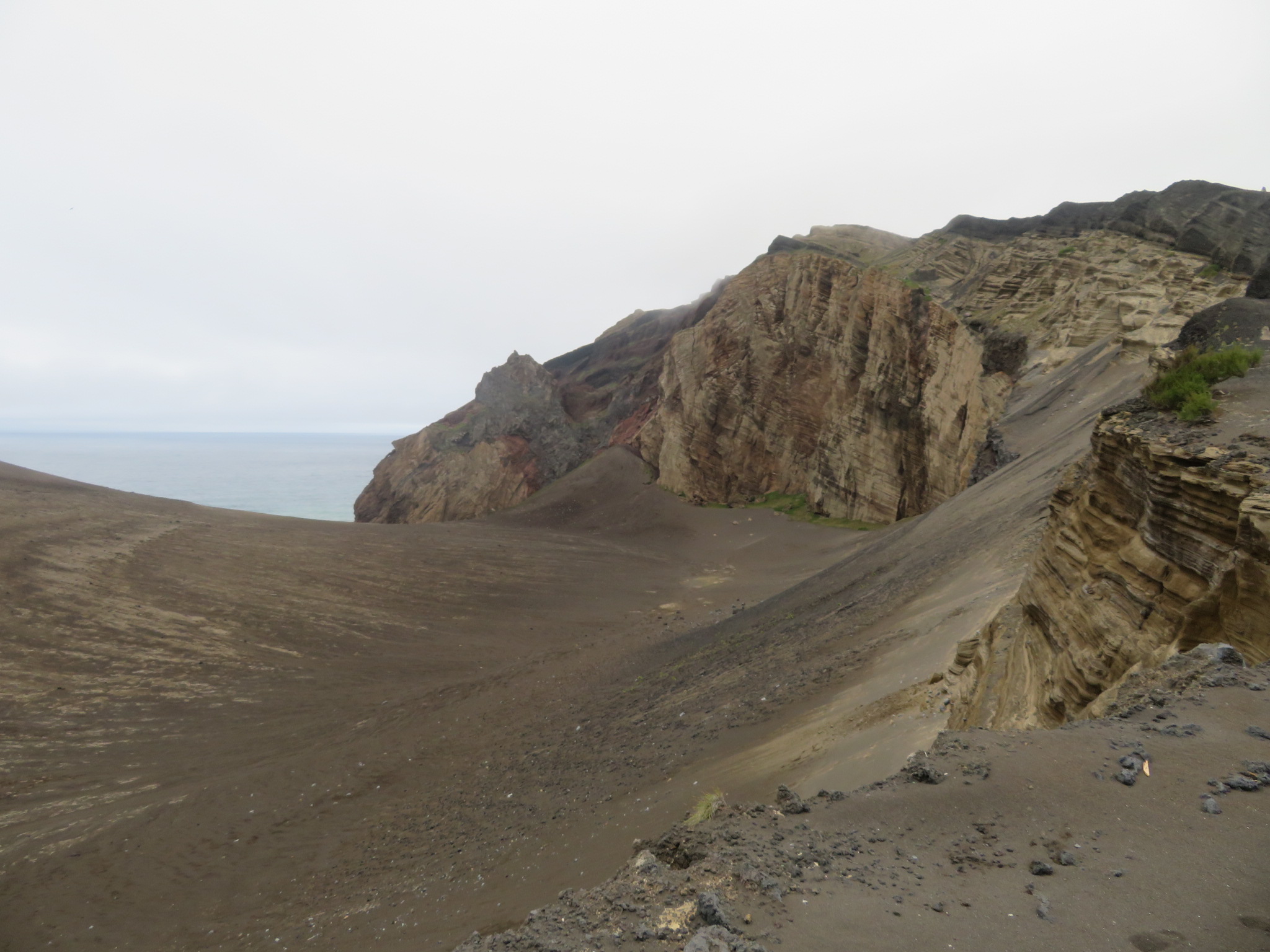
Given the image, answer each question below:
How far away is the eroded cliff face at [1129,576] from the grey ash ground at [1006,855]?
58 centimetres

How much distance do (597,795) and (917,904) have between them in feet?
24.0

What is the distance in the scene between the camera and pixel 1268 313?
720cm

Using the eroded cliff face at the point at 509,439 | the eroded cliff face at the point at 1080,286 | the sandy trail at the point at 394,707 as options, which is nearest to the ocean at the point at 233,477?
the eroded cliff face at the point at 509,439

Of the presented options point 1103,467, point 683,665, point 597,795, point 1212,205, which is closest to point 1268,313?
point 1103,467

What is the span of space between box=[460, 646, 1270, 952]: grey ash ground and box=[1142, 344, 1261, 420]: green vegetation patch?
256 cm

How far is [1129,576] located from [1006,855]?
366 cm

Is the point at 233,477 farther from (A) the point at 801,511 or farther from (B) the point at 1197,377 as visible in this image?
(B) the point at 1197,377

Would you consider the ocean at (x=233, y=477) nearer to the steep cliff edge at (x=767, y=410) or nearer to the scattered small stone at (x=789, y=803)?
the steep cliff edge at (x=767, y=410)

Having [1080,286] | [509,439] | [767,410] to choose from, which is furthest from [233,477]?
[1080,286]

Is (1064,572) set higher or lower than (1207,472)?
lower

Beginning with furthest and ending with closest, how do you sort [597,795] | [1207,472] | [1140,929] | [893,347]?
[893,347]
[597,795]
[1207,472]
[1140,929]

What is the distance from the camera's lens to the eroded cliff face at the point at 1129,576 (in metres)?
4.43

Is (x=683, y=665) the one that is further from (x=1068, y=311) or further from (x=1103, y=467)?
(x=1068, y=311)

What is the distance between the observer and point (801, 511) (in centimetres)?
3831
